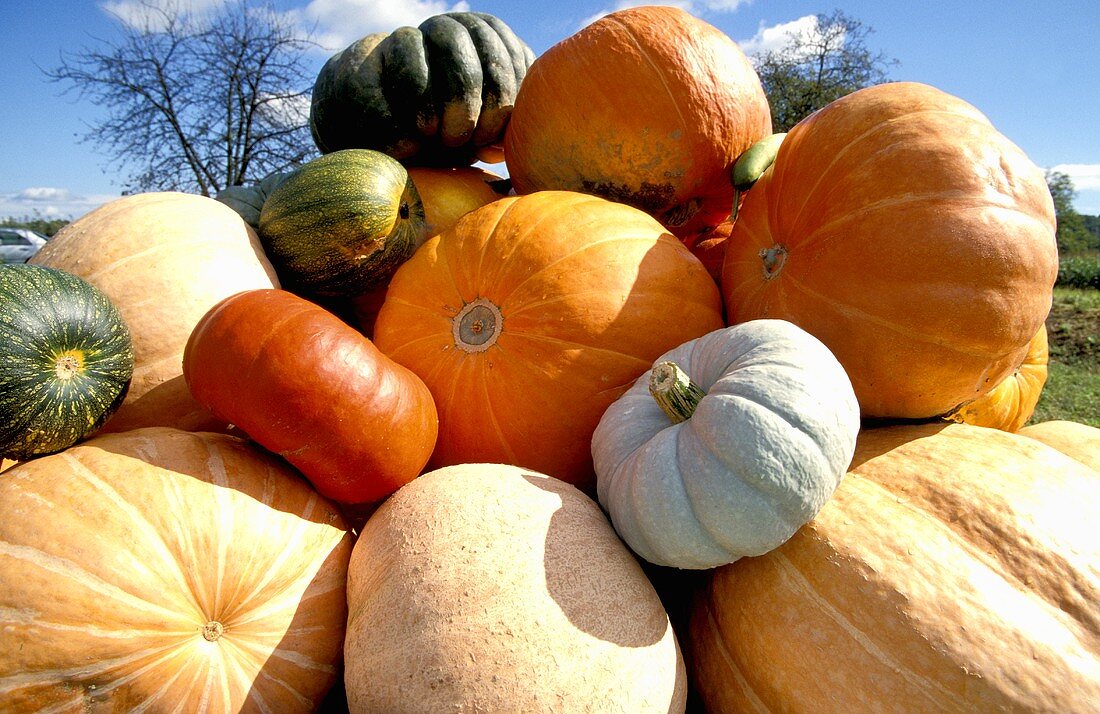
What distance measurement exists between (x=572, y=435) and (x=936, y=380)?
1074 mm

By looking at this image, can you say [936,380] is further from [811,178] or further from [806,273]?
[811,178]

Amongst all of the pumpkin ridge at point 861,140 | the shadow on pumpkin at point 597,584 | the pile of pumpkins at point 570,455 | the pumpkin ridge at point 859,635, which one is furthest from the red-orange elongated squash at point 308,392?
the pumpkin ridge at point 861,140

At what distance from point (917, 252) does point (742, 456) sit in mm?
840

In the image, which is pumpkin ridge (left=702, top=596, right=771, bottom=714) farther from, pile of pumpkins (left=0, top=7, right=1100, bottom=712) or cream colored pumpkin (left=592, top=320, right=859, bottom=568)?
cream colored pumpkin (left=592, top=320, right=859, bottom=568)

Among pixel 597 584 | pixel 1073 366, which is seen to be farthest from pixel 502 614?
pixel 1073 366

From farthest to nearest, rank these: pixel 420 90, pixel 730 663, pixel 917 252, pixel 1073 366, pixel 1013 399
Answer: pixel 1073 366 → pixel 420 90 → pixel 1013 399 → pixel 917 252 → pixel 730 663

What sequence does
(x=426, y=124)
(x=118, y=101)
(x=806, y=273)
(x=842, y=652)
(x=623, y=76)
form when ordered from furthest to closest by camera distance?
(x=118, y=101)
(x=426, y=124)
(x=623, y=76)
(x=806, y=273)
(x=842, y=652)

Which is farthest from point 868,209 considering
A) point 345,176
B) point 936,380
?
point 345,176

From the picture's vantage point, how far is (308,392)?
1688mm

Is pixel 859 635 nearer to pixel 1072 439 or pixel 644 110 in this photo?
pixel 1072 439

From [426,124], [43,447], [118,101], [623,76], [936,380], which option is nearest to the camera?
[43,447]

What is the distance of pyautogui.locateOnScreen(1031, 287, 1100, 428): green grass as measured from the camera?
761cm

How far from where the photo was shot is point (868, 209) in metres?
1.87

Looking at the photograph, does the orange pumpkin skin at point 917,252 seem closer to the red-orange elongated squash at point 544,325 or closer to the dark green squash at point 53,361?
the red-orange elongated squash at point 544,325
